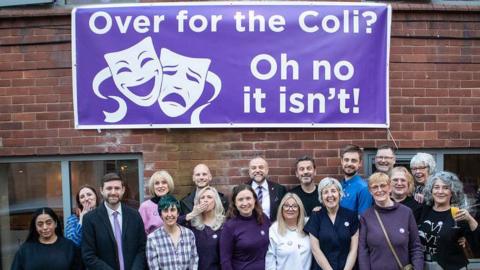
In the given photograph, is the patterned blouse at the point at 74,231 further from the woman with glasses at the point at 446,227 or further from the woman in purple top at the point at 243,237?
the woman with glasses at the point at 446,227

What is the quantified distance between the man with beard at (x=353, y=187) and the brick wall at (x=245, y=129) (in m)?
0.55

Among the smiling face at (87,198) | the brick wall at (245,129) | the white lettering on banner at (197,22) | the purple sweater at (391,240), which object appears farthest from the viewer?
the brick wall at (245,129)

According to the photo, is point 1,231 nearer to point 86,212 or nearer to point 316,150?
point 86,212

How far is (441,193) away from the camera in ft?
13.2

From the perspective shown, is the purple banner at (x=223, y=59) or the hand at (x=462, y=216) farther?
the purple banner at (x=223, y=59)

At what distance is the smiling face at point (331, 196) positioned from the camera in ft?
13.6

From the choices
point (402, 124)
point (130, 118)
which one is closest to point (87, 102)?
point (130, 118)

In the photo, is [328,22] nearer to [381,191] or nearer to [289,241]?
[381,191]

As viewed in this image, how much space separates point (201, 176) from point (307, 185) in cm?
97

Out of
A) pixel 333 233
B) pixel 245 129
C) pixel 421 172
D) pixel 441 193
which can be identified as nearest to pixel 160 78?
pixel 245 129

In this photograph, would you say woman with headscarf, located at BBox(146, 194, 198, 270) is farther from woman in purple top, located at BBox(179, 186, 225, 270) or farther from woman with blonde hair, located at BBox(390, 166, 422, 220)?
woman with blonde hair, located at BBox(390, 166, 422, 220)

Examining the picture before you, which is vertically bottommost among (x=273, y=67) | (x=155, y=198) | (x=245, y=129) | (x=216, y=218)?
(x=216, y=218)

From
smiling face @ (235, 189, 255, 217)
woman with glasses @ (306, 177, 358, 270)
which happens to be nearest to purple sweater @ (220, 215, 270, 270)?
smiling face @ (235, 189, 255, 217)

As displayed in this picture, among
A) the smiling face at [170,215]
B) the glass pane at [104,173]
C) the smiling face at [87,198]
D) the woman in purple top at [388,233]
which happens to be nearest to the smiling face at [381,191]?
the woman in purple top at [388,233]
